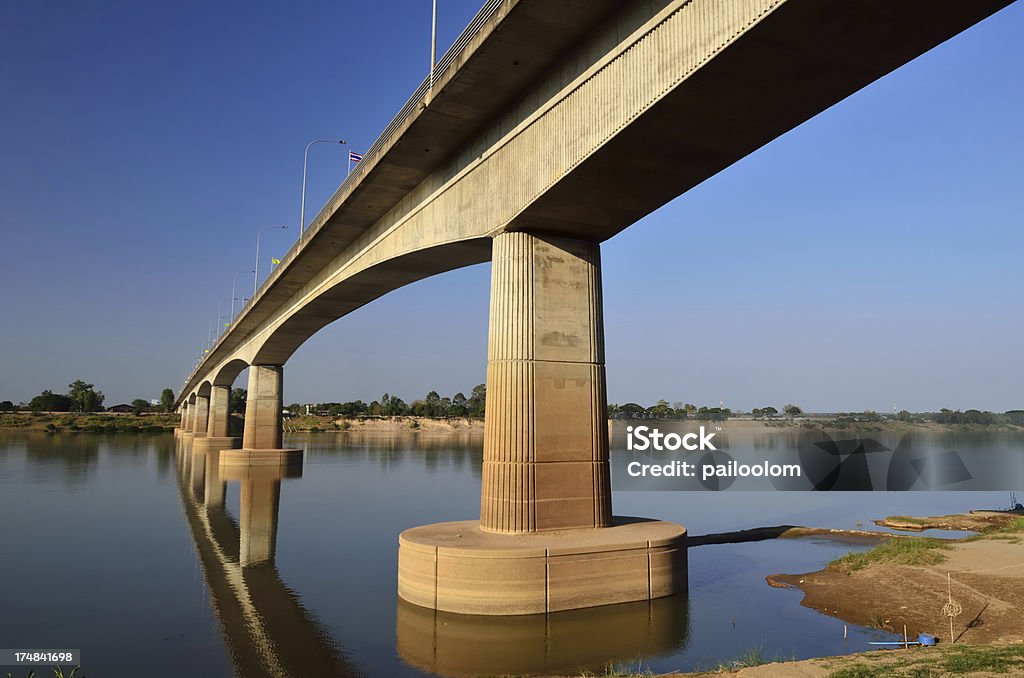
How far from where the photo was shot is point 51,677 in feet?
35.7

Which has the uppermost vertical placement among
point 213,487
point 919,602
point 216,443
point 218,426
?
point 218,426

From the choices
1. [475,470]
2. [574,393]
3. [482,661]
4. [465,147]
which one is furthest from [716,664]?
[475,470]

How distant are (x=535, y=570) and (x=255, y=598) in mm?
6483

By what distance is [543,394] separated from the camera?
15.9 metres

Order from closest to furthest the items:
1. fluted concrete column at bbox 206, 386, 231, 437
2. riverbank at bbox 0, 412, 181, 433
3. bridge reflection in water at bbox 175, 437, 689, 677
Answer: bridge reflection in water at bbox 175, 437, 689, 677 → fluted concrete column at bbox 206, 386, 231, 437 → riverbank at bbox 0, 412, 181, 433

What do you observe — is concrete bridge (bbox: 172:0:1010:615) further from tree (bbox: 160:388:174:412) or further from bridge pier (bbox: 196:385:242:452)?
tree (bbox: 160:388:174:412)

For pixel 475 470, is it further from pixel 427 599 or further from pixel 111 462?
pixel 427 599

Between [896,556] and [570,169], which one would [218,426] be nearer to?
[896,556]

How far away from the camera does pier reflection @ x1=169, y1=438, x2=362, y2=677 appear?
11156 millimetres

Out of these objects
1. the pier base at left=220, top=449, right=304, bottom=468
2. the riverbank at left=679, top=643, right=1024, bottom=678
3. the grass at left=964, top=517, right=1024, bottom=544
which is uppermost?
the pier base at left=220, top=449, right=304, bottom=468

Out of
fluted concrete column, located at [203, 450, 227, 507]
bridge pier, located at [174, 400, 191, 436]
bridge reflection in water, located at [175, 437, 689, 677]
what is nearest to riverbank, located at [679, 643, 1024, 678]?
bridge reflection in water, located at [175, 437, 689, 677]

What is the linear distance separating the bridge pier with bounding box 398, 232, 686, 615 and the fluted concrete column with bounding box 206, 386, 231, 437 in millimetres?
67855

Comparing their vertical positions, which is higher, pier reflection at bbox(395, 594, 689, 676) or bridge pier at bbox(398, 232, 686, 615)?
bridge pier at bbox(398, 232, 686, 615)

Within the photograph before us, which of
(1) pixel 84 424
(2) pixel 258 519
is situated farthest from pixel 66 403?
(2) pixel 258 519
